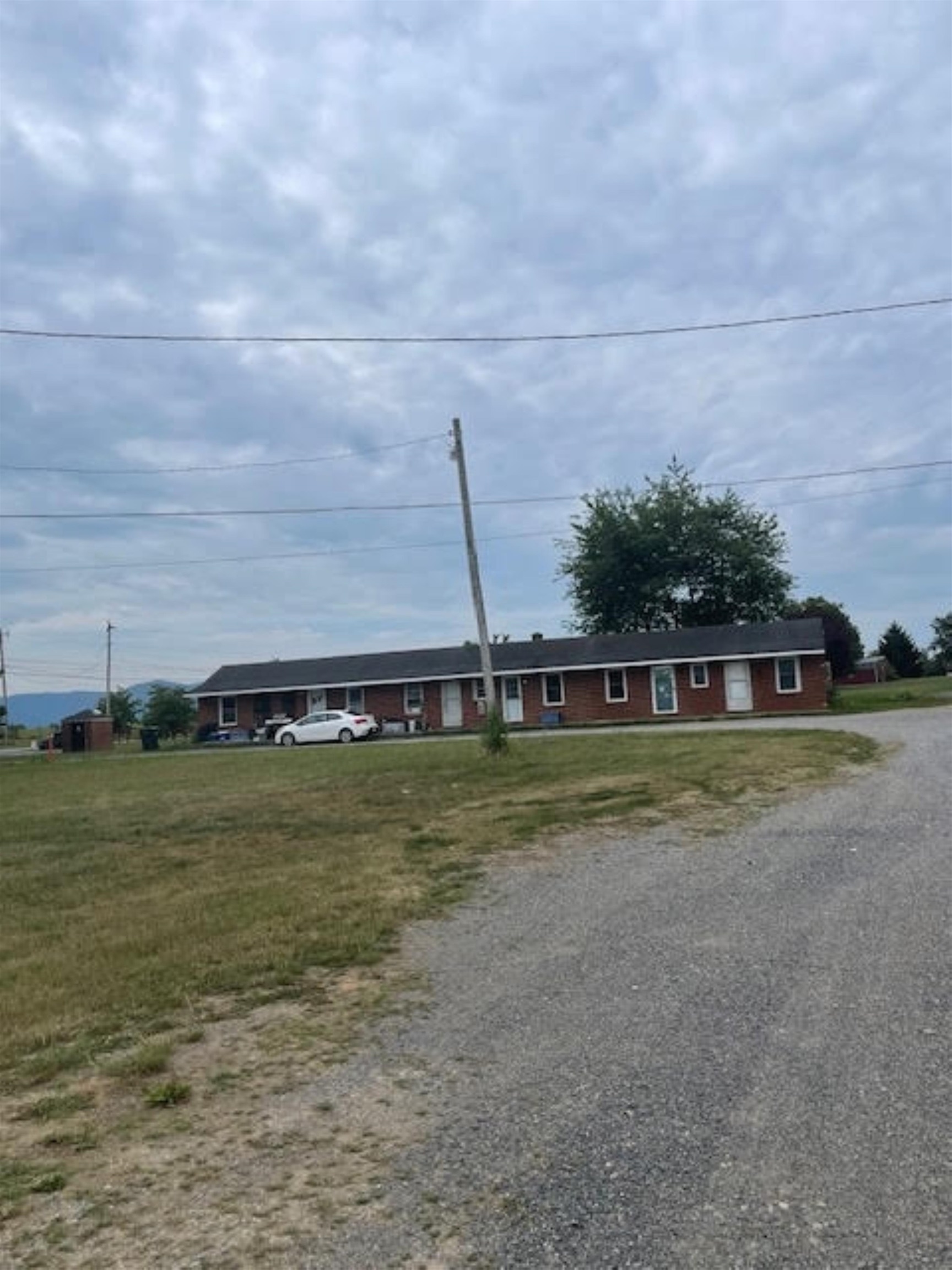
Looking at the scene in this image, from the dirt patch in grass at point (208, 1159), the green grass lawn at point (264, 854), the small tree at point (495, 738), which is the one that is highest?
the small tree at point (495, 738)

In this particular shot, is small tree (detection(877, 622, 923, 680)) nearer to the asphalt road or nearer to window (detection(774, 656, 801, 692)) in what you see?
window (detection(774, 656, 801, 692))

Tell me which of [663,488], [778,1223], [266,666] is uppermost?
[663,488]

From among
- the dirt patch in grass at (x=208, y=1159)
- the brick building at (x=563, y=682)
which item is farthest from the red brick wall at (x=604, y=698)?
the dirt patch in grass at (x=208, y=1159)

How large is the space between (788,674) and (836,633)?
31434 millimetres

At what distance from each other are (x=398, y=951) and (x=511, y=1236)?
3.58m

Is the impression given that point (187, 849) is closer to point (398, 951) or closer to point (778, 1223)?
point (398, 951)

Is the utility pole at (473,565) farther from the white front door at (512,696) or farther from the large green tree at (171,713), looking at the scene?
the large green tree at (171,713)

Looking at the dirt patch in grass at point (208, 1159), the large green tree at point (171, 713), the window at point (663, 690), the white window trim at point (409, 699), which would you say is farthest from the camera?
the large green tree at point (171, 713)

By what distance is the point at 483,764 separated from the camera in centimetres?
1866

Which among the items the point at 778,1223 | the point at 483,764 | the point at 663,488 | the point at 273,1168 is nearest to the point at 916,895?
the point at 778,1223

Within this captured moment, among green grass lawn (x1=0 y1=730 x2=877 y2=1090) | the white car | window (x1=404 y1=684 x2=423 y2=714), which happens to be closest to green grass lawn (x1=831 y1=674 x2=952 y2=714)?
green grass lawn (x1=0 y1=730 x2=877 y2=1090)

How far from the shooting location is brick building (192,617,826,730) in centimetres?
3903

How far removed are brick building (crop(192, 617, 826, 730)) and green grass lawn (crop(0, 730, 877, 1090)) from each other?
17056 mm

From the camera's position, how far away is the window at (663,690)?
133ft
